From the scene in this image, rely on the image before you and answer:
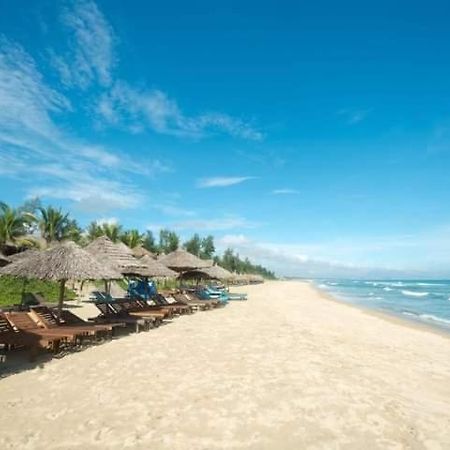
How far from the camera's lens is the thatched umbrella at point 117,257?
48.6 ft

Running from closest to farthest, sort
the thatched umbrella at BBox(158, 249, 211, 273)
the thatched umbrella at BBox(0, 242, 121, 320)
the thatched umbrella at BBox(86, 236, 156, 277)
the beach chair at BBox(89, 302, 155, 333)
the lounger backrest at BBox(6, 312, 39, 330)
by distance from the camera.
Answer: the lounger backrest at BBox(6, 312, 39, 330) < the thatched umbrella at BBox(0, 242, 121, 320) < the beach chair at BBox(89, 302, 155, 333) < the thatched umbrella at BBox(86, 236, 156, 277) < the thatched umbrella at BBox(158, 249, 211, 273)

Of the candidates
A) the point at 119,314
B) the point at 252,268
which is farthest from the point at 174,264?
the point at 252,268

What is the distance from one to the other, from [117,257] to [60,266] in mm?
4550

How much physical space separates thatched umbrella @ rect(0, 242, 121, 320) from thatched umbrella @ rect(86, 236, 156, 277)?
119 inches

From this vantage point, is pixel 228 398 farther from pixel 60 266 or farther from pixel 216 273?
pixel 216 273

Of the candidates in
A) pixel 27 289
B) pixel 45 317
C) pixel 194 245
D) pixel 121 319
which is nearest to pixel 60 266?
pixel 45 317

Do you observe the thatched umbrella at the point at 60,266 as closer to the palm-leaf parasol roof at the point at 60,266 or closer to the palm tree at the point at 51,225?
the palm-leaf parasol roof at the point at 60,266

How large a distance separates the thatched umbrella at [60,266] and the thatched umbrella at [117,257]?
3024 millimetres

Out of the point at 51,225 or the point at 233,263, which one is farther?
the point at 233,263

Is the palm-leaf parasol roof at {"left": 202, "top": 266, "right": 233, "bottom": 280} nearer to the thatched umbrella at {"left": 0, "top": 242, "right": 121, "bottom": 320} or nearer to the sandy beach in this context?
the thatched umbrella at {"left": 0, "top": 242, "right": 121, "bottom": 320}

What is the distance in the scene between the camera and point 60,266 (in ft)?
35.1

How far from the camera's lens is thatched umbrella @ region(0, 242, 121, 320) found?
34.1 feet

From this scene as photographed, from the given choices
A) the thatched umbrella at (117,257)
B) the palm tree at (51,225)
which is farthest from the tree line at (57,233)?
the thatched umbrella at (117,257)

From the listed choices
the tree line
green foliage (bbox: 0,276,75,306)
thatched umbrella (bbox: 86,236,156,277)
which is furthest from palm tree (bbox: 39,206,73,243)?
thatched umbrella (bbox: 86,236,156,277)
